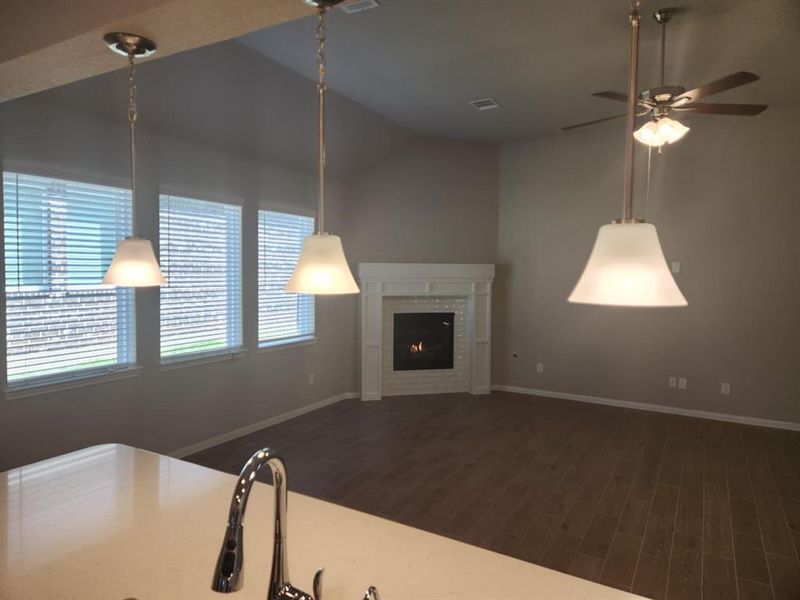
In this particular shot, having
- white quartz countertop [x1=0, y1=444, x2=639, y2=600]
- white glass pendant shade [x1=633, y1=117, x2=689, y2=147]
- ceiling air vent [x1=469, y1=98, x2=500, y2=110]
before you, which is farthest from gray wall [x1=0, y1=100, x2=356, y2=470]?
white glass pendant shade [x1=633, y1=117, x2=689, y2=147]

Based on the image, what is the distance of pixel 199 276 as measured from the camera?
427cm

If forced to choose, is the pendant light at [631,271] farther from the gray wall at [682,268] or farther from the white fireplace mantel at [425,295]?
the gray wall at [682,268]

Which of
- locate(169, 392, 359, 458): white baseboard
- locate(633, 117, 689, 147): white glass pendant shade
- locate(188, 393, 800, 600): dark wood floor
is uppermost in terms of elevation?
locate(633, 117, 689, 147): white glass pendant shade

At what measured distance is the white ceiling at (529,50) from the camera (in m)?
2.99

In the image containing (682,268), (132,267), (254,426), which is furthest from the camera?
(682,268)

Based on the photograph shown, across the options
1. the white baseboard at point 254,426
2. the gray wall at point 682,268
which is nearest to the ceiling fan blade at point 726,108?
the gray wall at point 682,268

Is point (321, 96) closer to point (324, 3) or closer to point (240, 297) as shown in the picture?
point (324, 3)

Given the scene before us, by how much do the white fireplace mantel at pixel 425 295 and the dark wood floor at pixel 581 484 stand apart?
67cm

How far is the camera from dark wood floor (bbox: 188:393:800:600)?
8.86 feet

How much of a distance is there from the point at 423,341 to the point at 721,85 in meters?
4.27

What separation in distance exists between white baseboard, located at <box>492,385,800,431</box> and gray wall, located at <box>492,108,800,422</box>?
0.20ft

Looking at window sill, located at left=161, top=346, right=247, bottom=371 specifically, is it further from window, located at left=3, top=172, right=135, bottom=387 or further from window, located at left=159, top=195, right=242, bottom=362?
window, located at left=3, top=172, right=135, bottom=387

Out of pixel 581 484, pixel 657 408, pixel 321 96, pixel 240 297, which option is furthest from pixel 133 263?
pixel 657 408

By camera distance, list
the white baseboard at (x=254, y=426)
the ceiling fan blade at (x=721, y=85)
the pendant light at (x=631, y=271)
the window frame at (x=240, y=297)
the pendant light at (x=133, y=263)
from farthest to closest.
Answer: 1. the white baseboard at (x=254, y=426)
2. the window frame at (x=240, y=297)
3. the ceiling fan blade at (x=721, y=85)
4. the pendant light at (x=133, y=263)
5. the pendant light at (x=631, y=271)
